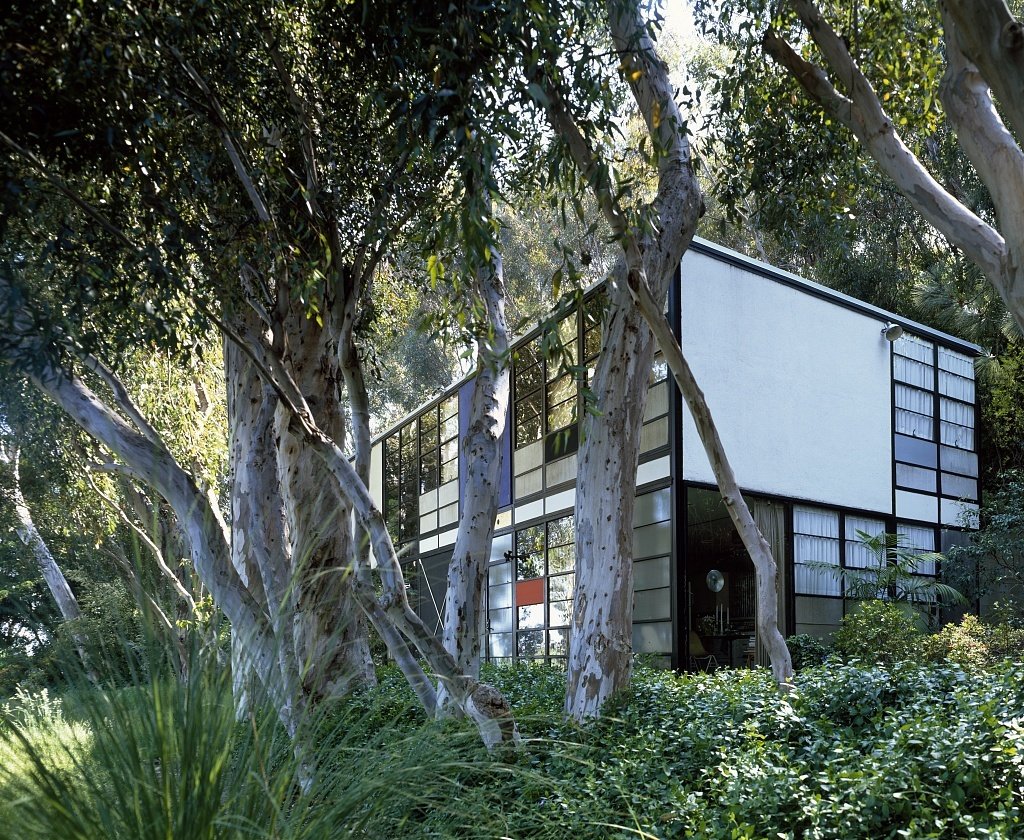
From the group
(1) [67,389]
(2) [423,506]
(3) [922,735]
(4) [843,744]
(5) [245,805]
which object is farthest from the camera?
(2) [423,506]

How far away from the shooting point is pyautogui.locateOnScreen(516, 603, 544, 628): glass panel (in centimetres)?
1587

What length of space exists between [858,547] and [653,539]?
3.38m

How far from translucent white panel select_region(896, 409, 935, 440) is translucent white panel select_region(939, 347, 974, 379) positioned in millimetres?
977

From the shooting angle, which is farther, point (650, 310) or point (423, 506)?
point (423, 506)

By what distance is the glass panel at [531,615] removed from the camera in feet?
52.1

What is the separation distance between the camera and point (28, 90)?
5.80 meters

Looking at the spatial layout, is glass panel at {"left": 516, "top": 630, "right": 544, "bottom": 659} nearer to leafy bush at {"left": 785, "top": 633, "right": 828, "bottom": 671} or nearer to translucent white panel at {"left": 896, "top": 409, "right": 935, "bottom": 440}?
leafy bush at {"left": 785, "top": 633, "right": 828, "bottom": 671}

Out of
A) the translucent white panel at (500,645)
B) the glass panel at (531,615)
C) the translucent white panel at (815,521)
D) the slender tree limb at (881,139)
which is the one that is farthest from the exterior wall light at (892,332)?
the slender tree limb at (881,139)

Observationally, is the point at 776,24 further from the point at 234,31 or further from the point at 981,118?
→ the point at 234,31

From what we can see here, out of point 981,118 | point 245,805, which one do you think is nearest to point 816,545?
point 981,118

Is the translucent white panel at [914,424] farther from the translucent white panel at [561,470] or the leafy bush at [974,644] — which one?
the translucent white panel at [561,470]

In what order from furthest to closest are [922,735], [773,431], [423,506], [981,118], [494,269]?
[423,506]
[773,431]
[494,269]
[981,118]
[922,735]

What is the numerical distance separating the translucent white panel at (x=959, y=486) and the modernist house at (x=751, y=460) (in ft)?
0.10

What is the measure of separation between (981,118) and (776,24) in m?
2.57
